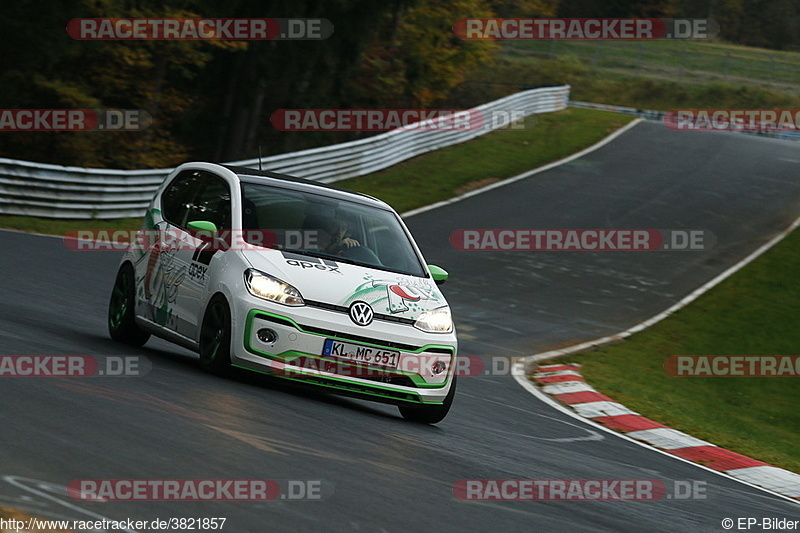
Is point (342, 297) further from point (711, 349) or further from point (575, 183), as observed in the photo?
point (575, 183)

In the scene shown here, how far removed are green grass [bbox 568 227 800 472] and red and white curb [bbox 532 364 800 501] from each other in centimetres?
31

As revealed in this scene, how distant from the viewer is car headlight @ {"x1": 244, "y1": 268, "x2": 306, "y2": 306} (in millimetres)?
7996

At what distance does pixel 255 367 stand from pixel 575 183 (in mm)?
22992

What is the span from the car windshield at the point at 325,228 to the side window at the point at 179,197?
0.69 metres

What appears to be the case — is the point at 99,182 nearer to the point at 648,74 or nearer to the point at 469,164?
the point at 469,164

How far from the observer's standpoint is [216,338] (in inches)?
325

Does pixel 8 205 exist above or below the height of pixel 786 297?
above

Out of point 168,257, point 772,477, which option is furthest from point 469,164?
point 168,257

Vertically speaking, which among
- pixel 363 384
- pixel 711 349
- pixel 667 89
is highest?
pixel 667 89

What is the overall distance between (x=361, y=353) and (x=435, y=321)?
2.32ft

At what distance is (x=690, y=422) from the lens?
462 inches

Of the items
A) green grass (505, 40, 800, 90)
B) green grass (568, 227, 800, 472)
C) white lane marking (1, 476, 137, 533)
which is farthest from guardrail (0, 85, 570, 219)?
green grass (505, 40, 800, 90)

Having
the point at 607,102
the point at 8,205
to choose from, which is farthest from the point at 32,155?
the point at 607,102

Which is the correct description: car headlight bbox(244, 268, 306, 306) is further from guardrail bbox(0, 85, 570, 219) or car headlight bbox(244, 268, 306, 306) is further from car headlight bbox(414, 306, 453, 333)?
guardrail bbox(0, 85, 570, 219)
